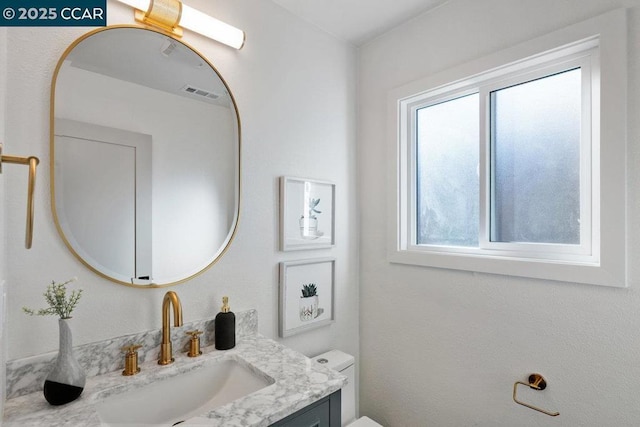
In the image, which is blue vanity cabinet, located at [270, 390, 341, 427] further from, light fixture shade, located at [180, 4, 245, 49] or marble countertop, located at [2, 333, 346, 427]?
light fixture shade, located at [180, 4, 245, 49]

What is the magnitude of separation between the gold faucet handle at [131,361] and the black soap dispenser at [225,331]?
0.27 m

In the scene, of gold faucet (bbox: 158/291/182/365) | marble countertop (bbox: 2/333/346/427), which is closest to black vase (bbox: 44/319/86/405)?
marble countertop (bbox: 2/333/346/427)

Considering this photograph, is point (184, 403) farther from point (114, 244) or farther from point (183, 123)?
point (183, 123)

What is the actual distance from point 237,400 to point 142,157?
33.4 inches

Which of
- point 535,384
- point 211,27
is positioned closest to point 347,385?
point 535,384

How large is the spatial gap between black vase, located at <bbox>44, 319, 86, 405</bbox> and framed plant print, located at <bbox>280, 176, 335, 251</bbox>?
840 millimetres

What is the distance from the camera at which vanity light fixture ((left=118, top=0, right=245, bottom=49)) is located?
1.11 metres

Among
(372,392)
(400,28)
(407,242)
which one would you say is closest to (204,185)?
(407,242)

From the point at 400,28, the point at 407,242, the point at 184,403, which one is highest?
the point at 400,28

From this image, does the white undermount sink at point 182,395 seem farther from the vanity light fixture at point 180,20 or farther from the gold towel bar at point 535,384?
the vanity light fixture at point 180,20

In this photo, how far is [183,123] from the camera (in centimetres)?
125

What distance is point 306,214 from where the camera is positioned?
1646 millimetres

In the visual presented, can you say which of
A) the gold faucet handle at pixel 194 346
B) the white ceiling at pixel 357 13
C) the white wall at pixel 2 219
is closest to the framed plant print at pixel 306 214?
the gold faucet handle at pixel 194 346

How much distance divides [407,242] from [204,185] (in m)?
1.10
